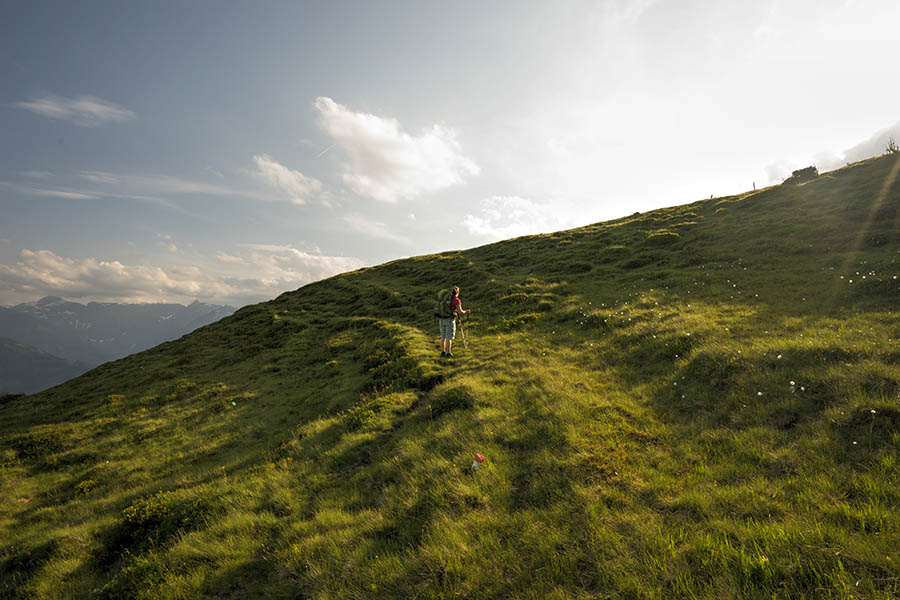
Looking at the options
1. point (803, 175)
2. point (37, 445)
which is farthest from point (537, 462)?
point (803, 175)

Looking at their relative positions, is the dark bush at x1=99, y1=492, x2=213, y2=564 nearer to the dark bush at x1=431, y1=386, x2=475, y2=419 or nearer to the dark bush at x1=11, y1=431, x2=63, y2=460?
the dark bush at x1=431, y1=386, x2=475, y2=419

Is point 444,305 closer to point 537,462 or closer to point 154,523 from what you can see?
point 537,462

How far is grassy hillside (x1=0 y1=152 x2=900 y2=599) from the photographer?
461cm

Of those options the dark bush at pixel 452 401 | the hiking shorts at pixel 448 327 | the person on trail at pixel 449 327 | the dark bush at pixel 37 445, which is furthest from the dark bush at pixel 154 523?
the dark bush at pixel 37 445

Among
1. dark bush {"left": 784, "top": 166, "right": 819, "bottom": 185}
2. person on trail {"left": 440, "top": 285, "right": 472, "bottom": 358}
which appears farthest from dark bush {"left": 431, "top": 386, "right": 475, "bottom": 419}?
dark bush {"left": 784, "top": 166, "right": 819, "bottom": 185}

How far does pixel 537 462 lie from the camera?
6.95 m

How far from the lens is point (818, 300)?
13406 mm

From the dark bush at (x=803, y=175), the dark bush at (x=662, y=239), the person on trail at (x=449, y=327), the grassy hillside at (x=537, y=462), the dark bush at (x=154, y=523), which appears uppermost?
the dark bush at (x=803, y=175)

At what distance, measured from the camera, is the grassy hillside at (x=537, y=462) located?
461 cm

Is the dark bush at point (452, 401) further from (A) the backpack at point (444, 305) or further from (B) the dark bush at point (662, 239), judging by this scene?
(B) the dark bush at point (662, 239)

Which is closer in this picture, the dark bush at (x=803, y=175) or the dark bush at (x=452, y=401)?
the dark bush at (x=452, y=401)

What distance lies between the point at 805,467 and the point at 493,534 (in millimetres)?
5182

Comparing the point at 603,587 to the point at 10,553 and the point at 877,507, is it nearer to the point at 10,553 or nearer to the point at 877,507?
the point at 877,507

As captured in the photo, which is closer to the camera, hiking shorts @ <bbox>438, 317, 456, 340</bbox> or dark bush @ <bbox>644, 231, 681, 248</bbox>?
hiking shorts @ <bbox>438, 317, 456, 340</bbox>
